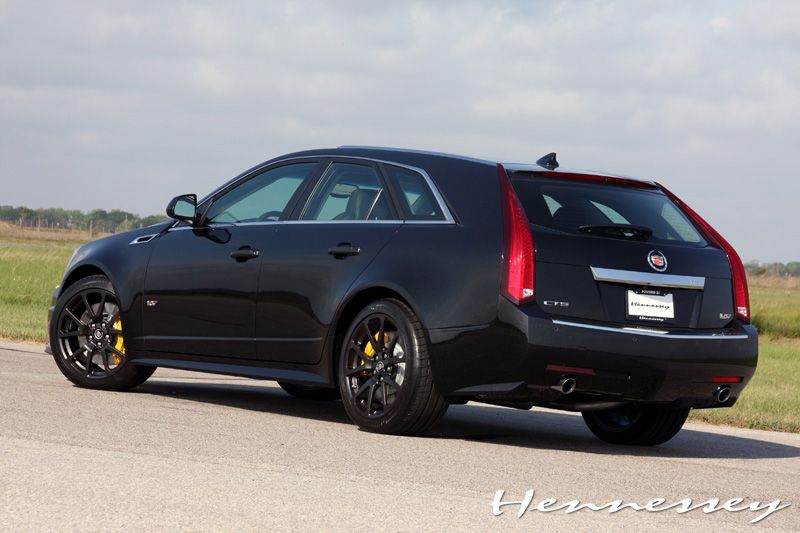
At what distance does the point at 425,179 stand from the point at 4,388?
3.33 metres

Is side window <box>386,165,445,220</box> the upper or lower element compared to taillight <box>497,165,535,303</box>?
upper

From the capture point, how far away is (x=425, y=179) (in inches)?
324

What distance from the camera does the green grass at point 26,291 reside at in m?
17.6

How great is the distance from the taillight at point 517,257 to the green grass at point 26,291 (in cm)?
989

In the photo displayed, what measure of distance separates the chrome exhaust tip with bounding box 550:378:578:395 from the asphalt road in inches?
15.5

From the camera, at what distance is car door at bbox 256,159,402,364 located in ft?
27.0

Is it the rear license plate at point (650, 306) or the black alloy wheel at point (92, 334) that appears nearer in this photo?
the rear license plate at point (650, 306)

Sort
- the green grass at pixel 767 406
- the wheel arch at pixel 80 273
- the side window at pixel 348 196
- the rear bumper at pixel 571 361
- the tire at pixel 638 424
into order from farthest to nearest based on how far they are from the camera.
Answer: the green grass at pixel 767 406
the wheel arch at pixel 80 273
the tire at pixel 638 424
the side window at pixel 348 196
the rear bumper at pixel 571 361

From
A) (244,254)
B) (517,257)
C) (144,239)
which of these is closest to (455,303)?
(517,257)

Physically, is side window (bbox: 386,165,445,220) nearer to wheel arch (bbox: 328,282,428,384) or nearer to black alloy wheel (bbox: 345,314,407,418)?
wheel arch (bbox: 328,282,428,384)

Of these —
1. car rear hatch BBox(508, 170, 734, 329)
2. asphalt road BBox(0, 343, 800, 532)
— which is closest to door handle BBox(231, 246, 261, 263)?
asphalt road BBox(0, 343, 800, 532)

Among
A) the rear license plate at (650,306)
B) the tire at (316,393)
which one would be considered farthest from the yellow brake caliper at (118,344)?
the rear license plate at (650,306)

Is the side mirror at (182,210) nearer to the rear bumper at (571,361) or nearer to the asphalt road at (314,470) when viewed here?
the asphalt road at (314,470)

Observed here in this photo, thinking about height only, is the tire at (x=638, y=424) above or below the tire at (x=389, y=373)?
below
